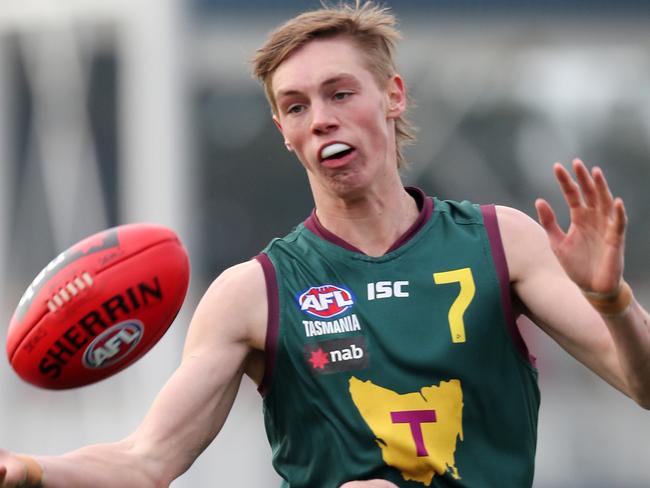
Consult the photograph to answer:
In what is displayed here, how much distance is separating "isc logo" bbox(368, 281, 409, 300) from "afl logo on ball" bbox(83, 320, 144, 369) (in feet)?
2.49

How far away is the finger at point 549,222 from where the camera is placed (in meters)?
3.81

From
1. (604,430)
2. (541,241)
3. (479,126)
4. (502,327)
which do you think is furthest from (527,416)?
(479,126)

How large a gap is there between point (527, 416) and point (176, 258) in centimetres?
124

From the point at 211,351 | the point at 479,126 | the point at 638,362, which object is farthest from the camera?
the point at 479,126

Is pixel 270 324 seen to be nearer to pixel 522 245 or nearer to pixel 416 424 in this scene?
pixel 416 424

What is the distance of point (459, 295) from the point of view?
4367mm

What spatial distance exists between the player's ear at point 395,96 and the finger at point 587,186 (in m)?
1.02

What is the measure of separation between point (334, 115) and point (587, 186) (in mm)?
969

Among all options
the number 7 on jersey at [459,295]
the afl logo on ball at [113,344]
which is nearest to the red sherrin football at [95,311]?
the afl logo on ball at [113,344]

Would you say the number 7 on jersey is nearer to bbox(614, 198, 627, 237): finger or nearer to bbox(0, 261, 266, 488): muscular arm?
bbox(0, 261, 266, 488): muscular arm

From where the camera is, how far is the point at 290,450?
4.39 metres

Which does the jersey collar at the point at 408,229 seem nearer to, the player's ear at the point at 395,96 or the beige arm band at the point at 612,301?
the player's ear at the point at 395,96

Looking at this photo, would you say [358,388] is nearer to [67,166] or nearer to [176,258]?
[176,258]

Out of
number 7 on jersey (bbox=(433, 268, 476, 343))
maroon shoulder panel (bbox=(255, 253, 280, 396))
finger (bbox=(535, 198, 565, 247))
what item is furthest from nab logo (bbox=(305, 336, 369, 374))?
finger (bbox=(535, 198, 565, 247))
